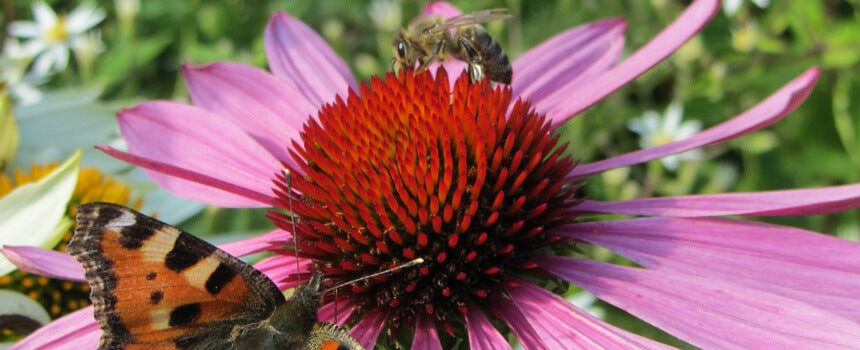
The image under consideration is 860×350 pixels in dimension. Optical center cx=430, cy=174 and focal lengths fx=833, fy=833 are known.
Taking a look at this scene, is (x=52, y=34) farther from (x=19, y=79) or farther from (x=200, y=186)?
(x=200, y=186)

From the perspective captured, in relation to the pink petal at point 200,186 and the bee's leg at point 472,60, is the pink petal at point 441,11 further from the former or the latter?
the pink petal at point 200,186

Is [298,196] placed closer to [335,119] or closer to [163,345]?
[335,119]

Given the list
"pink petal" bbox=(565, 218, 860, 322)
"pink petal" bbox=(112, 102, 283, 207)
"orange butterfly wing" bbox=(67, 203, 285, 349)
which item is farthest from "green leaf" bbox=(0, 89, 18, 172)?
"pink petal" bbox=(565, 218, 860, 322)

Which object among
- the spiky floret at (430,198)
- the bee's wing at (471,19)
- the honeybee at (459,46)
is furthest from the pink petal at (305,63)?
the spiky floret at (430,198)

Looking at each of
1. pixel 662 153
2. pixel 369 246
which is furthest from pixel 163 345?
pixel 662 153

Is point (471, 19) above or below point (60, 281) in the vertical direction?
above

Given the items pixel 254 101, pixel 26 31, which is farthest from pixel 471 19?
pixel 26 31

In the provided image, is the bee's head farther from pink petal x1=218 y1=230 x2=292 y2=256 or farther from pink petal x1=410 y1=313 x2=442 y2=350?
pink petal x1=410 y1=313 x2=442 y2=350
